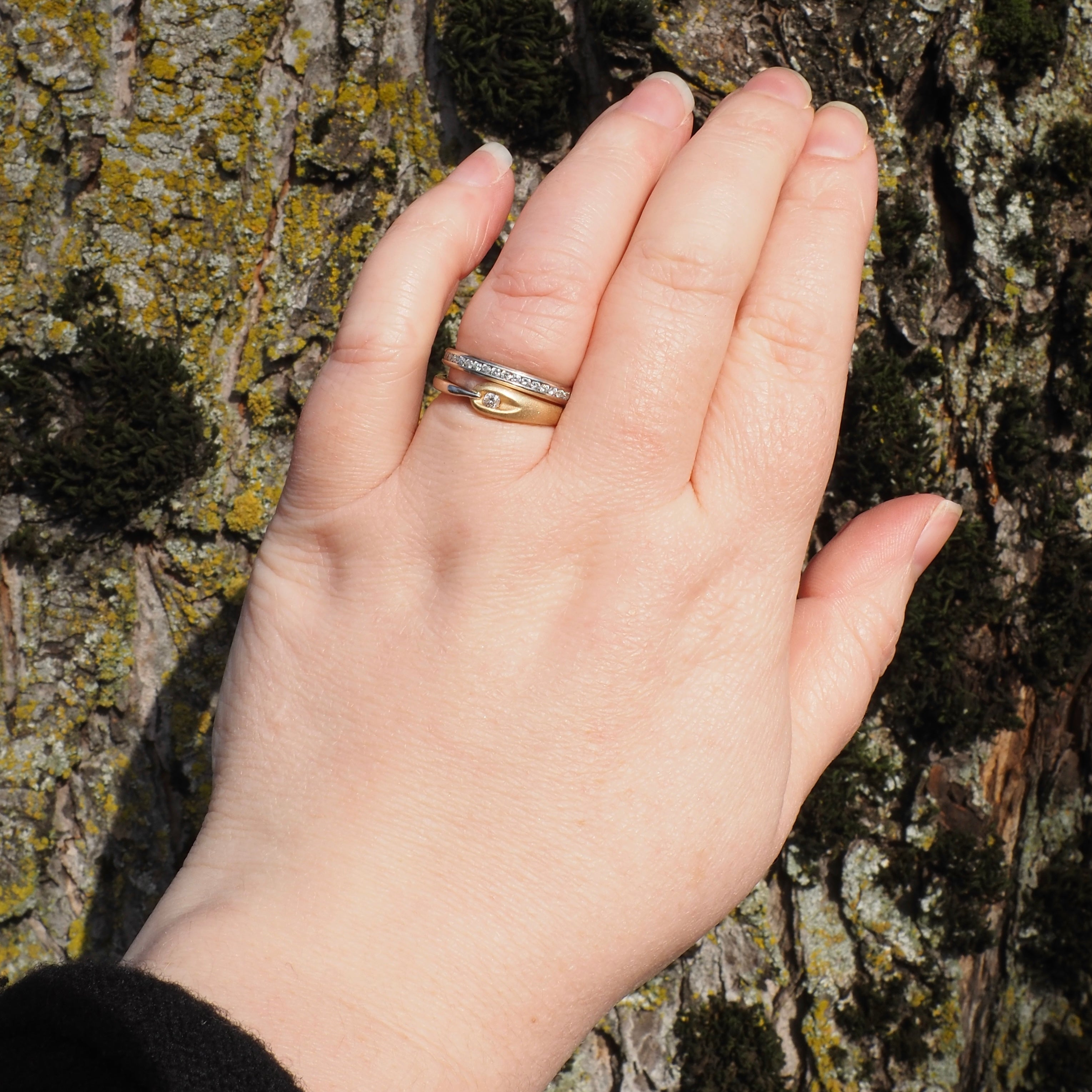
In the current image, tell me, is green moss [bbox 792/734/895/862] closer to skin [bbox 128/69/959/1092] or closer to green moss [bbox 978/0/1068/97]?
skin [bbox 128/69/959/1092]

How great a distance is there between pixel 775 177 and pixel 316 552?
1406 mm

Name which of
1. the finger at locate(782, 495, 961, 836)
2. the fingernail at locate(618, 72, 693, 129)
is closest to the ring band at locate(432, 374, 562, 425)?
the fingernail at locate(618, 72, 693, 129)

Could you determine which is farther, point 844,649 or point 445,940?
point 844,649

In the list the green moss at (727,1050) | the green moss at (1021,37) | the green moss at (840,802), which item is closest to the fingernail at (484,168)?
the green moss at (1021,37)

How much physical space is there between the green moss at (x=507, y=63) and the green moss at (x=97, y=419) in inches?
48.6

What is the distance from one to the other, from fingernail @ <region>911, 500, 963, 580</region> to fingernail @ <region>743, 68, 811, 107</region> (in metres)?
1.10

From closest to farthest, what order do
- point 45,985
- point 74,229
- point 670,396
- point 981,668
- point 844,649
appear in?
point 45,985 → point 670,396 → point 844,649 → point 74,229 → point 981,668

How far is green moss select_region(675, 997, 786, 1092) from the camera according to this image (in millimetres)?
2805

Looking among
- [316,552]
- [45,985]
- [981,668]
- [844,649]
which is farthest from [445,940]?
[981,668]

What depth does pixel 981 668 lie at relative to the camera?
2844 mm

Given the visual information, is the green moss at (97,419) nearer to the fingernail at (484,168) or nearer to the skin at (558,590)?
the skin at (558,590)

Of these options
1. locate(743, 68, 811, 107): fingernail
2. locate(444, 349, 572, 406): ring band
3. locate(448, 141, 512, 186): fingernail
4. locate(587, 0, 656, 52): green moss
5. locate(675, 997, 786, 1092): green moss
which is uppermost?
locate(587, 0, 656, 52): green moss

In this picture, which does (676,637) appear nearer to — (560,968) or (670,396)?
(670,396)

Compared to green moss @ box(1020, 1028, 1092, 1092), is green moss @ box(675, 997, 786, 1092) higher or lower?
lower
